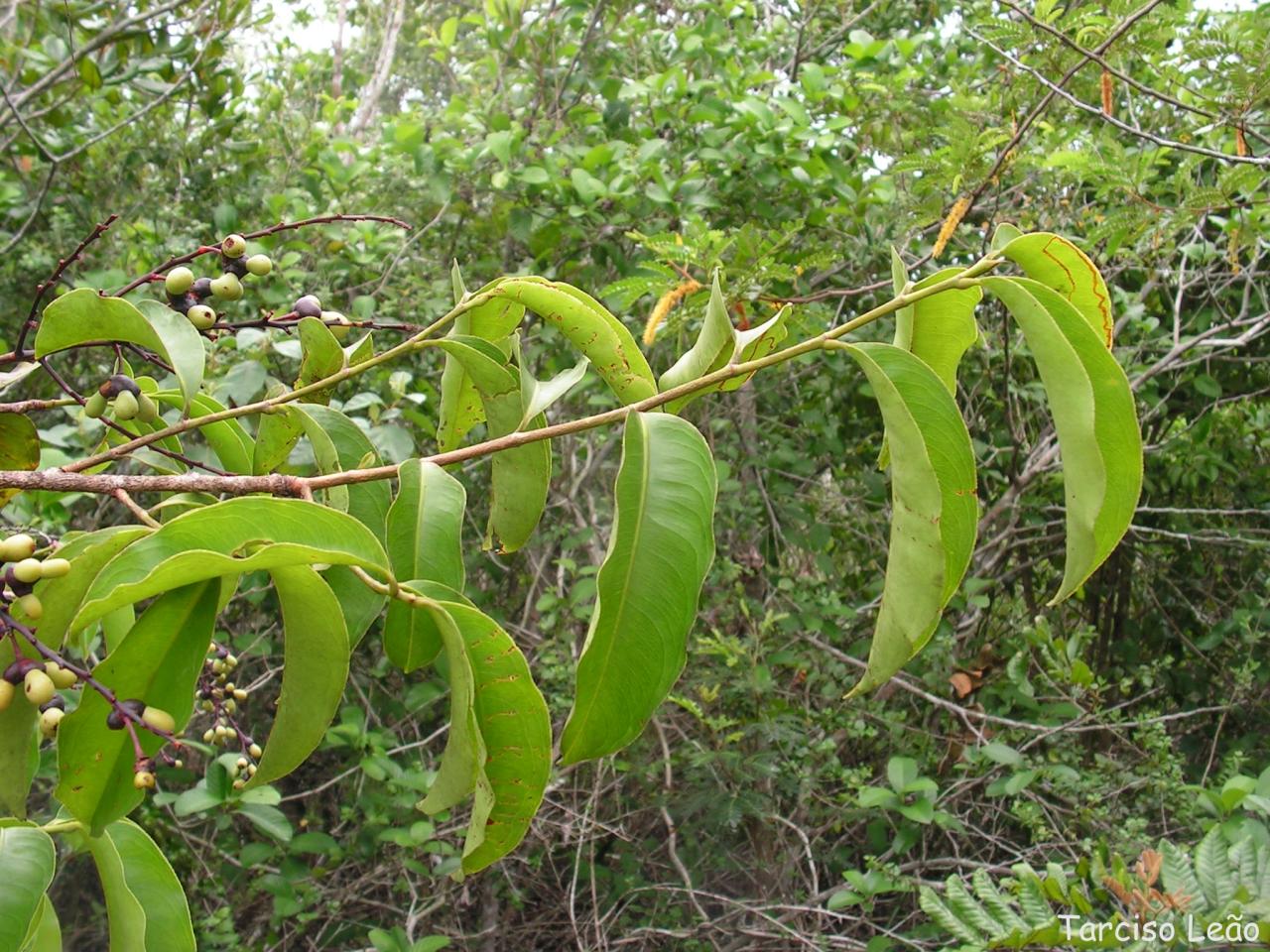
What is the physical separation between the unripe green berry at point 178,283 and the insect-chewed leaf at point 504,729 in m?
0.33

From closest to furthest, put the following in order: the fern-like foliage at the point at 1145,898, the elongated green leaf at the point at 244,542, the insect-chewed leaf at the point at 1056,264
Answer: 1. the elongated green leaf at the point at 244,542
2. the insect-chewed leaf at the point at 1056,264
3. the fern-like foliage at the point at 1145,898

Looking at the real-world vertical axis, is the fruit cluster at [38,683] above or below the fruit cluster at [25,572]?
below

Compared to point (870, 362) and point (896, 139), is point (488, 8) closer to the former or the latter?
point (896, 139)

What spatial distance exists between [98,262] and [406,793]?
65.3 inches

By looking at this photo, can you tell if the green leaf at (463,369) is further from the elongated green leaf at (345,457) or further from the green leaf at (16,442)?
the green leaf at (16,442)

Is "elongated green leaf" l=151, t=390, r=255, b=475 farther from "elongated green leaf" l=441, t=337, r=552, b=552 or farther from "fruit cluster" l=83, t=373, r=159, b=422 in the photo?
"elongated green leaf" l=441, t=337, r=552, b=552

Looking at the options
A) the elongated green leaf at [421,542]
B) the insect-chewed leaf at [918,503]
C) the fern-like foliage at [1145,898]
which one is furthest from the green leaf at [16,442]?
the fern-like foliage at [1145,898]

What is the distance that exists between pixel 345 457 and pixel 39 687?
277 mm

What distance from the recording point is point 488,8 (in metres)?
2.85

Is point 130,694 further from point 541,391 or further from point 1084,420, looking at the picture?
point 1084,420

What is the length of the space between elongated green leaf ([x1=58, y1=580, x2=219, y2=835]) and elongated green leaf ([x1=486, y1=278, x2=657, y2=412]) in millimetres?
267

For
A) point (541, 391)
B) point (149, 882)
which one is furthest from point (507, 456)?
point (149, 882)

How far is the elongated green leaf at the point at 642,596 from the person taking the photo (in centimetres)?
53

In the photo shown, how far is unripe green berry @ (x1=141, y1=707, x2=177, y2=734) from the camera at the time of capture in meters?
0.51
